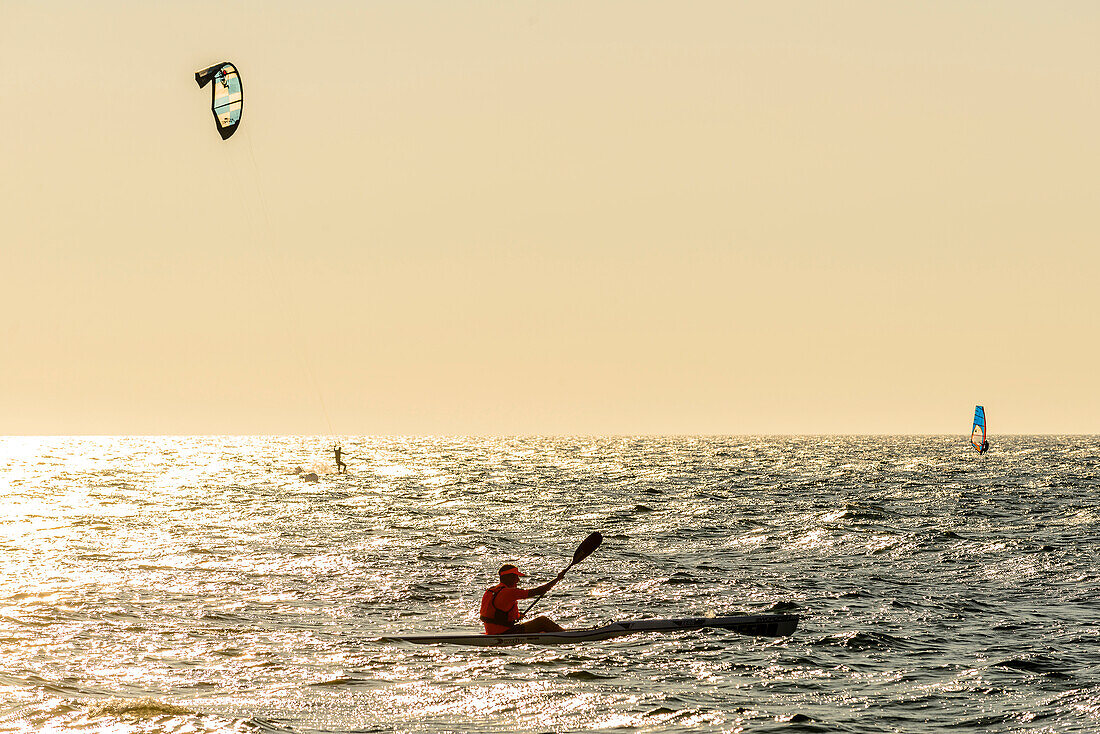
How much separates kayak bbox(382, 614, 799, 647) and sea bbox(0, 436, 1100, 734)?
21 cm

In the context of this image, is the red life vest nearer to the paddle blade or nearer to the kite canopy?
the paddle blade

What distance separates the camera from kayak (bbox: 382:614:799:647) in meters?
18.8

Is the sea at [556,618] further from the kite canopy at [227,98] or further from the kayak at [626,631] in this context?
the kite canopy at [227,98]

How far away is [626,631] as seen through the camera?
63.2 ft

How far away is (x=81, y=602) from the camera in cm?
2297

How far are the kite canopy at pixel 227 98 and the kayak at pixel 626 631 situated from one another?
1404 centimetres

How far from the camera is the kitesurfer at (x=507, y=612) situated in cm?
1892

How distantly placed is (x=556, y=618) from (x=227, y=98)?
48.6 ft

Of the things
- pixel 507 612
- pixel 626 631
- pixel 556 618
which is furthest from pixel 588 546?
pixel 507 612

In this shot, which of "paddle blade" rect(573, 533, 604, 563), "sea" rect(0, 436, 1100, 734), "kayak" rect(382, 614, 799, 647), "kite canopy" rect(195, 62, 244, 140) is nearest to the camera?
→ "sea" rect(0, 436, 1100, 734)

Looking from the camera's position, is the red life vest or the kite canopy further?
the kite canopy

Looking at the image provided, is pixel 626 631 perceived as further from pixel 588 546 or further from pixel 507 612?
pixel 588 546

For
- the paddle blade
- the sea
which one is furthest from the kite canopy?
the paddle blade

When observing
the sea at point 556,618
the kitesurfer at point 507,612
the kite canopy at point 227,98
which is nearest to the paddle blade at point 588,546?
the sea at point 556,618
